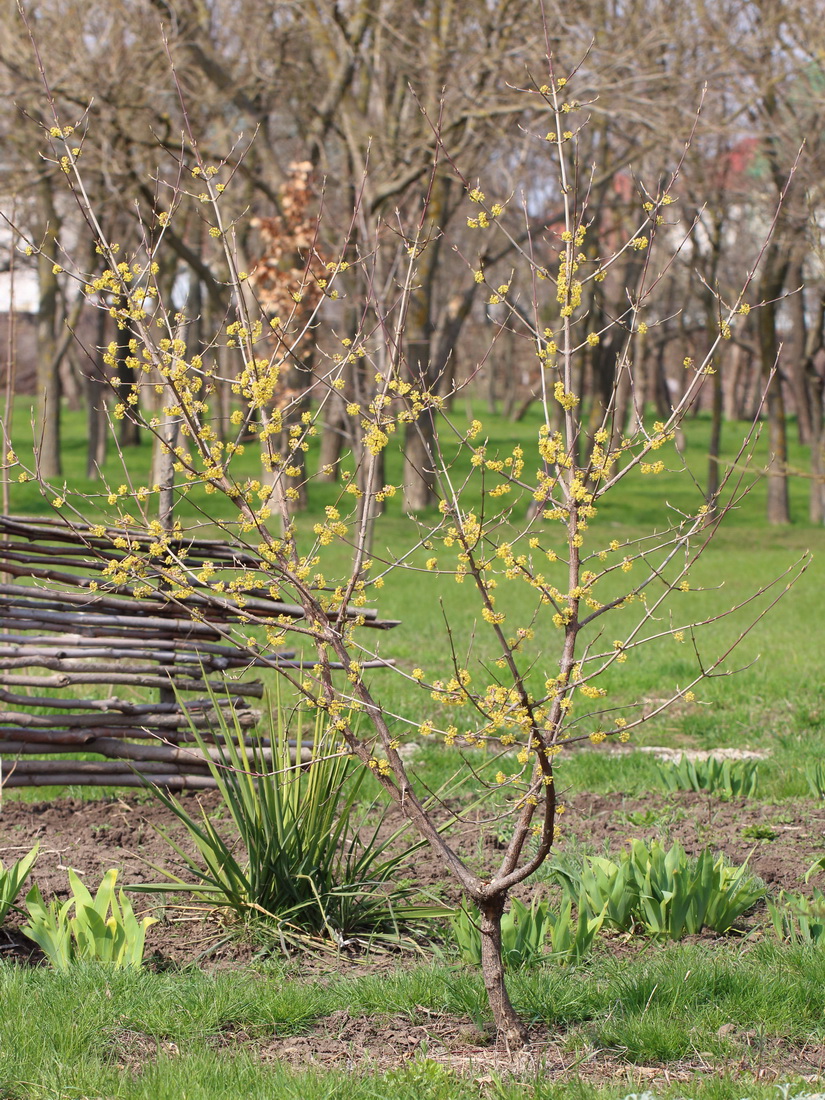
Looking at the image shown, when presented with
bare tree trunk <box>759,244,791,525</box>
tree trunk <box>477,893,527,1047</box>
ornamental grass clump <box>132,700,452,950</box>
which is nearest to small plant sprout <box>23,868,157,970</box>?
ornamental grass clump <box>132,700,452,950</box>

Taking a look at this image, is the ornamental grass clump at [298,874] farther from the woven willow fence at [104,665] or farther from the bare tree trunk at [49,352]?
the bare tree trunk at [49,352]

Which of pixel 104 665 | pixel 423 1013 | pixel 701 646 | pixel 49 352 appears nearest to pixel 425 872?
pixel 423 1013

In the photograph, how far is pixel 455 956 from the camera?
10.8 ft

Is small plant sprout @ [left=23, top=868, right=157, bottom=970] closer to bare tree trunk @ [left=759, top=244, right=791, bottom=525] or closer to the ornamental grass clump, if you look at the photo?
the ornamental grass clump

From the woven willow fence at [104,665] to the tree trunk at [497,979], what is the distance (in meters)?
2.11

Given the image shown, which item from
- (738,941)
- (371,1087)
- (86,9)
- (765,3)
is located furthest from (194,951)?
(765,3)

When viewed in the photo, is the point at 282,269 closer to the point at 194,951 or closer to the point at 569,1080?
the point at 194,951

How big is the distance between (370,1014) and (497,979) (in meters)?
0.39

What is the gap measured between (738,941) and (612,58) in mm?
11885

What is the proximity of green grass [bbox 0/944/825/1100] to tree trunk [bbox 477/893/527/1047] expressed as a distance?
0.38 ft

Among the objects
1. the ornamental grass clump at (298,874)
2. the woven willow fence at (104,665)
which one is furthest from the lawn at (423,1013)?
the woven willow fence at (104,665)

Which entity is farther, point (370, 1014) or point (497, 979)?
point (370, 1014)

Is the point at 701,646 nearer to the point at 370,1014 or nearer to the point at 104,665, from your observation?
the point at 104,665

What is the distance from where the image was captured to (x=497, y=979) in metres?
2.68
